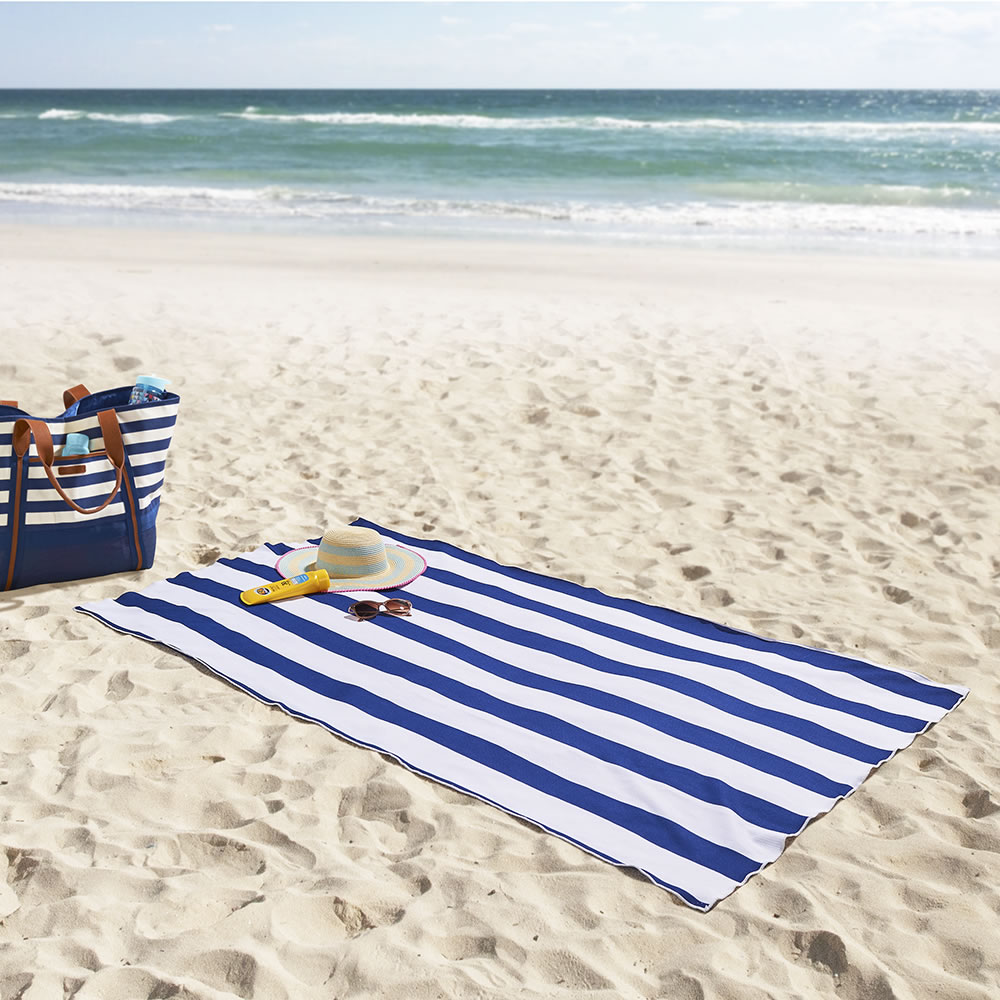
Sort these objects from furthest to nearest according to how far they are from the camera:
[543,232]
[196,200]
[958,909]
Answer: [196,200], [543,232], [958,909]

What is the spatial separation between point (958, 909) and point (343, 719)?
1.69 m

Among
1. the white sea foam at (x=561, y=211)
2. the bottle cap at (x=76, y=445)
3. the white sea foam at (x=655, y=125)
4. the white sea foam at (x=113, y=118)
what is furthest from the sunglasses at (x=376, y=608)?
the white sea foam at (x=113, y=118)

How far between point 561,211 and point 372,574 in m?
12.6

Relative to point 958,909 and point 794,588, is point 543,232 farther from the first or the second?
point 958,909

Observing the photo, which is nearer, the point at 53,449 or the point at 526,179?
the point at 53,449

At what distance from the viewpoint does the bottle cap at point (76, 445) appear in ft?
12.0

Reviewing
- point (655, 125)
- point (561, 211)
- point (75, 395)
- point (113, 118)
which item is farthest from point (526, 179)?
point (113, 118)

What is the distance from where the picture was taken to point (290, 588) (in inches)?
147

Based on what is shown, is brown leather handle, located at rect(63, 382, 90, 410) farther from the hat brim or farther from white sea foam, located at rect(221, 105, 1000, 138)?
white sea foam, located at rect(221, 105, 1000, 138)

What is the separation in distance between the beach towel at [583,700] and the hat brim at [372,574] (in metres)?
0.05

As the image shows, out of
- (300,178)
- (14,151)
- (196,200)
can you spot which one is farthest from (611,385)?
(14,151)

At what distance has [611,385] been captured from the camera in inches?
247

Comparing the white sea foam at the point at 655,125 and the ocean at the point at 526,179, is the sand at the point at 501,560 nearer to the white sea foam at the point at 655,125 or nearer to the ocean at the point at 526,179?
the ocean at the point at 526,179

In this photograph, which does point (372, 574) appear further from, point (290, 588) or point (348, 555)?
point (290, 588)
